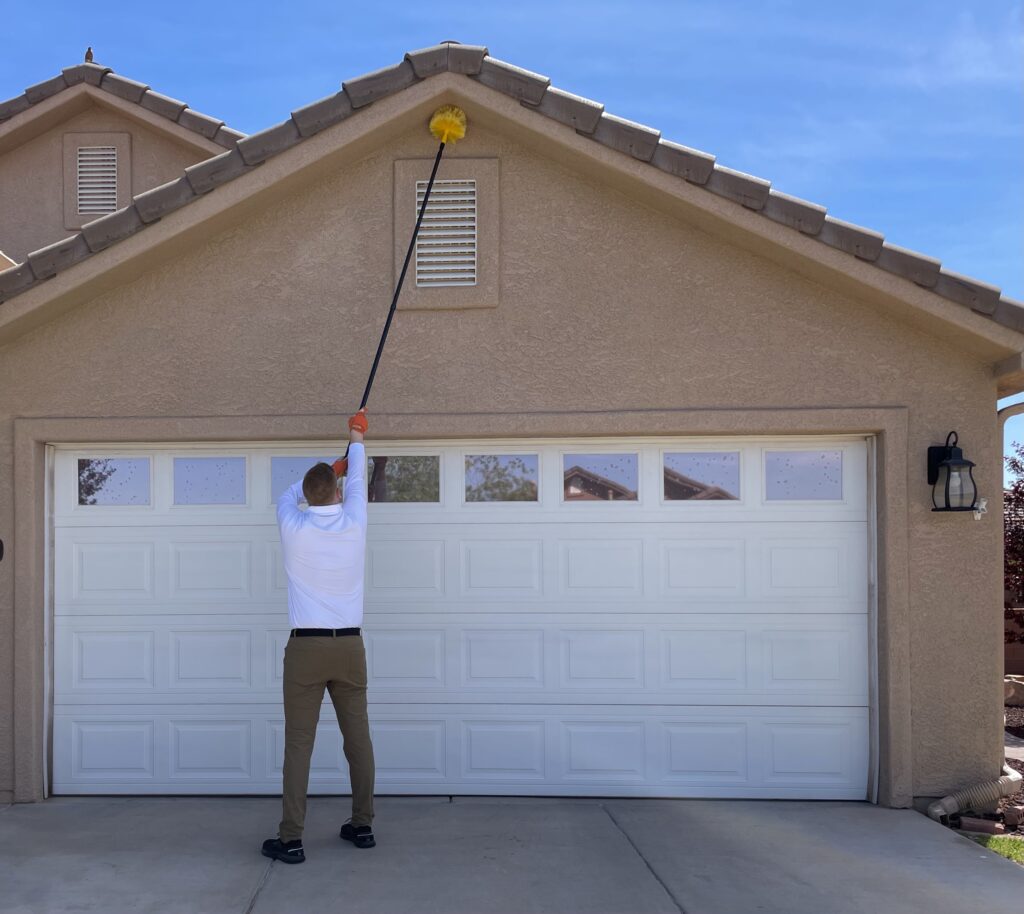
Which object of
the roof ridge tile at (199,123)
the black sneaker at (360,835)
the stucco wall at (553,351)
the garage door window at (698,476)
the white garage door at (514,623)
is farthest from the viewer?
the roof ridge tile at (199,123)

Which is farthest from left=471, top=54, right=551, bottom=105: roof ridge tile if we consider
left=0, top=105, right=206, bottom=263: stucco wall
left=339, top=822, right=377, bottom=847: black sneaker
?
left=0, top=105, right=206, bottom=263: stucco wall

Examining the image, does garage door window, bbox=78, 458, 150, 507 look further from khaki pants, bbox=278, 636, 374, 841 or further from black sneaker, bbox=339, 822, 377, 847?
black sneaker, bbox=339, 822, 377, 847

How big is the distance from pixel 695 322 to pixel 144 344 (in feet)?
11.3

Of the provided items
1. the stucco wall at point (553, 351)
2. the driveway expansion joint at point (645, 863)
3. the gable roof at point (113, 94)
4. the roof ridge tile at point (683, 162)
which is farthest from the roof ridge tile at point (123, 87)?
the driveway expansion joint at point (645, 863)

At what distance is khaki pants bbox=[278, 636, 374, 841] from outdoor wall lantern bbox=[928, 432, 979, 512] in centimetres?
357

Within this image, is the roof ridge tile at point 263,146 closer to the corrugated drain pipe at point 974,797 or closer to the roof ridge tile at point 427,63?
the roof ridge tile at point 427,63

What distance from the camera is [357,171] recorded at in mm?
6363

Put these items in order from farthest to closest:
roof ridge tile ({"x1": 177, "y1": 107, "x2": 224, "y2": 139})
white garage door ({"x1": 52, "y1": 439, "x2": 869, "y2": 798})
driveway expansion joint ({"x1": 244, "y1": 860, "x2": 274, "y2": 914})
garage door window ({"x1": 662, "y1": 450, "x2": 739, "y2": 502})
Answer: roof ridge tile ({"x1": 177, "y1": 107, "x2": 224, "y2": 139}) → garage door window ({"x1": 662, "y1": 450, "x2": 739, "y2": 502}) → white garage door ({"x1": 52, "y1": 439, "x2": 869, "y2": 798}) → driveway expansion joint ({"x1": 244, "y1": 860, "x2": 274, "y2": 914})

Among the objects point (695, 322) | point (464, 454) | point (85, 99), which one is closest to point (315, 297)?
point (464, 454)

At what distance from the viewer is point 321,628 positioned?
→ 5.05 m

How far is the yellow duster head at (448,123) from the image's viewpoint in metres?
6.07

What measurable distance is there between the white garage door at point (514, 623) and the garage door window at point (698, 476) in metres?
0.02

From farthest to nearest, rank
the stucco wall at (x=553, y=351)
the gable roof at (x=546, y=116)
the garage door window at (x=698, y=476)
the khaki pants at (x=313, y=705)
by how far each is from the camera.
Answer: the garage door window at (x=698, y=476), the stucco wall at (x=553, y=351), the gable roof at (x=546, y=116), the khaki pants at (x=313, y=705)

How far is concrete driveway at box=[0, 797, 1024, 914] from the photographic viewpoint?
15.0 ft
